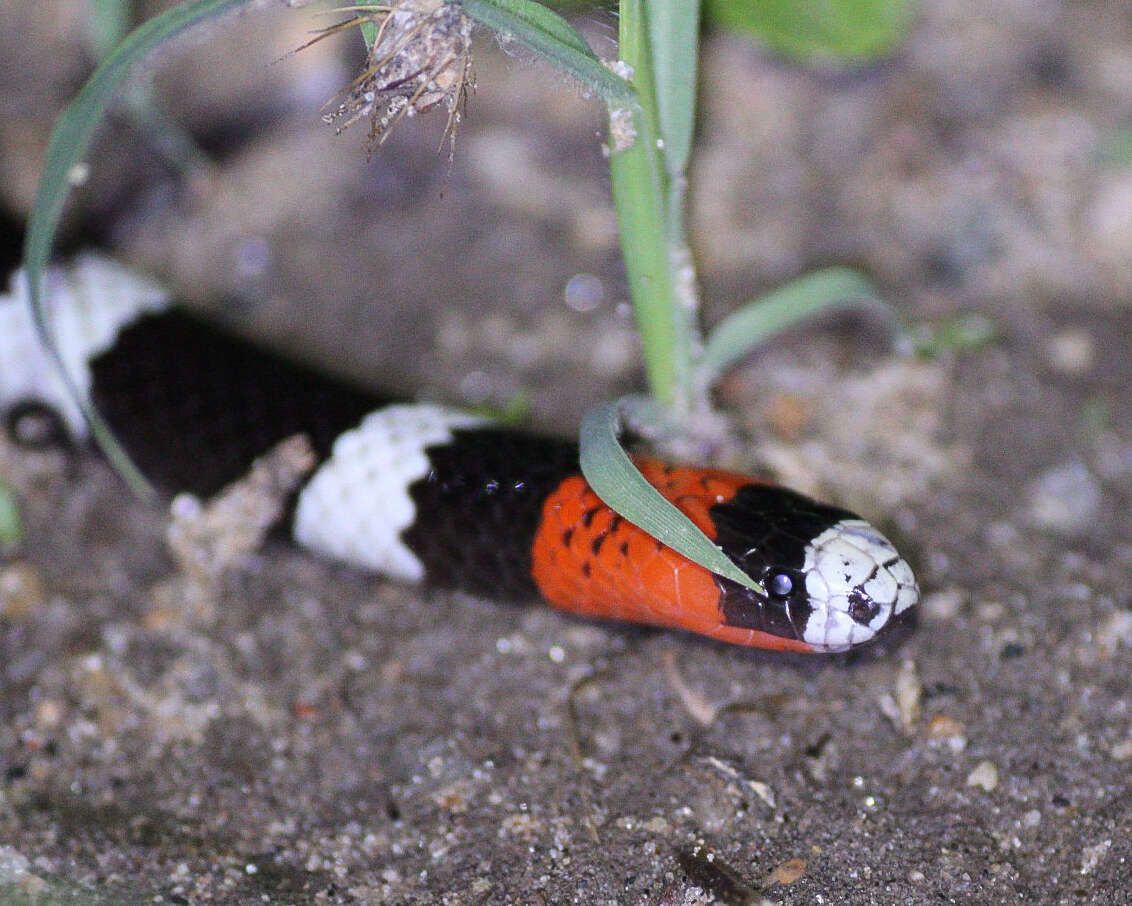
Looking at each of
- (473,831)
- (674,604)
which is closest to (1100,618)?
(674,604)

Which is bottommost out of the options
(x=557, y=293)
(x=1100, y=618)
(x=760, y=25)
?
(x=1100, y=618)

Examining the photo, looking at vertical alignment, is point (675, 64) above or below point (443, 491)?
above

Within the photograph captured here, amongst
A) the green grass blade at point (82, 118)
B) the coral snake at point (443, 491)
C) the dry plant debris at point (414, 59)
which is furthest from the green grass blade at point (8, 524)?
the dry plant debris at point (414, 59)

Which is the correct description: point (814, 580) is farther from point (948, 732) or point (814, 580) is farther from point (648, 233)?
point (648, 233)

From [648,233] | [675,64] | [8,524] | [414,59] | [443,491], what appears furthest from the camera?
[8,524]

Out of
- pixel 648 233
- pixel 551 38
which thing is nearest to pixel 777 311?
pixel 648 233

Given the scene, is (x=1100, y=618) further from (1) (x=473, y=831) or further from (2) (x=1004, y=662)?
(1) (x=473, y=831)

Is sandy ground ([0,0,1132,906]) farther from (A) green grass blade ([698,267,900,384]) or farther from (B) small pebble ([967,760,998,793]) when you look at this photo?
(A) green grass blade ([698,267,900,384])
